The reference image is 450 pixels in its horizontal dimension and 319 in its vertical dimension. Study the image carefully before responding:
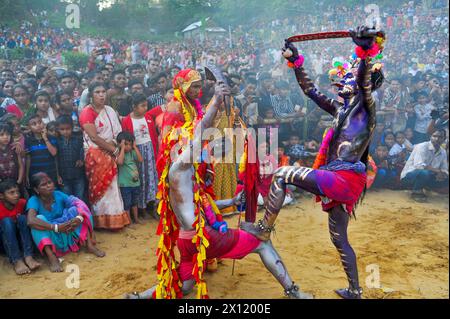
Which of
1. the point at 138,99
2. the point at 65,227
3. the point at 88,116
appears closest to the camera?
the point at 65,227

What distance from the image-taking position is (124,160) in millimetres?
5094

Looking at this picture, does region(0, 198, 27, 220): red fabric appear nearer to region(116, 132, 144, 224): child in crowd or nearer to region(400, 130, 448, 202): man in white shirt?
region(116, 132, 144, 224): child in crowd

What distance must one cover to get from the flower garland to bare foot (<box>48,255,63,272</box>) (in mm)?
1317

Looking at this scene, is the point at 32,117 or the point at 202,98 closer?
the point at 32,117

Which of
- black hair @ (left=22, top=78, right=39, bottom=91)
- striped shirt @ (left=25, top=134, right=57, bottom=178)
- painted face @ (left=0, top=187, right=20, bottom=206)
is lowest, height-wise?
painted face @ (left=0, top=187, right=20, bottom=206)

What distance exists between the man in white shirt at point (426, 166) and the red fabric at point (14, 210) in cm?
558

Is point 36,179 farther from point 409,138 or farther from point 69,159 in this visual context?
point 409,138

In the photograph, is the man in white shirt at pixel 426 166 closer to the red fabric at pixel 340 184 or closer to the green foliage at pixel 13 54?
the red fabric at pixel 340 184

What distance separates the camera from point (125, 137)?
503 cm

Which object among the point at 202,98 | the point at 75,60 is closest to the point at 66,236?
the point at 202,98

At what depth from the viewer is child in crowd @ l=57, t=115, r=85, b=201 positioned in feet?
15.2

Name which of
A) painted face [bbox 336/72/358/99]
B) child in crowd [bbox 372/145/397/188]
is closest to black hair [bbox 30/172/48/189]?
painted face [bbox 336/72/358/99]

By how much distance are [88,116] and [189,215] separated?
2310mm
